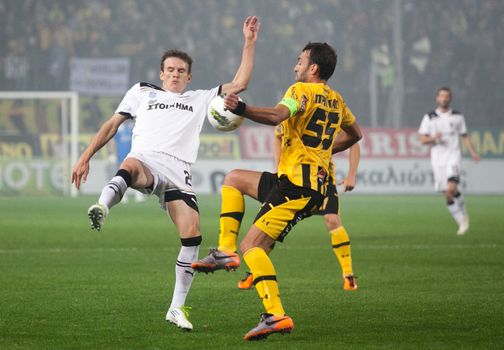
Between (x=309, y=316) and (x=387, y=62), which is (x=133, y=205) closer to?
(x=387, y=62)

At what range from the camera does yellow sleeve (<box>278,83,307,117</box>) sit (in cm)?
692

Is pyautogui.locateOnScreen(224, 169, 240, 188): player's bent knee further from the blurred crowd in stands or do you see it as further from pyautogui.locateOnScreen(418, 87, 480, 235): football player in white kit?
the blurred crowd in stands

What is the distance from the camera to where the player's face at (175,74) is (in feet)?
26.6

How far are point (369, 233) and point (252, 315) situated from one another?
9.26 meters

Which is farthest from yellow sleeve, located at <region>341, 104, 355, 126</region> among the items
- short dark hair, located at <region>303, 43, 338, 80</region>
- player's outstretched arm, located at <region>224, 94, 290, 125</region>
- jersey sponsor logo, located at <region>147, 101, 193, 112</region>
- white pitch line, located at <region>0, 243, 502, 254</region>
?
white pitch line, located at <region>0, 243, 502, 254</region>

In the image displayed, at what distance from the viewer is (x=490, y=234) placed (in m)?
17.0

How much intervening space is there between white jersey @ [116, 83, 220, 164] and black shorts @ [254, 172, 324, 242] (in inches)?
38.3

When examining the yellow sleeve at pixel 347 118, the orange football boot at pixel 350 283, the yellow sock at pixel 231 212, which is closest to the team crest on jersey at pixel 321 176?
the yellow sleeve at pixel 347 118

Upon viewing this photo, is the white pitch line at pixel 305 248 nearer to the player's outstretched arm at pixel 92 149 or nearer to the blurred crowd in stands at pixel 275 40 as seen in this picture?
the player's outstretched arm at pixel 92 149

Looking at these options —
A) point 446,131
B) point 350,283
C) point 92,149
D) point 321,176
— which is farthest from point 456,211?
point 92,149

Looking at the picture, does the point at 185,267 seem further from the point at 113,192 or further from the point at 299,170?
the point at 299,170

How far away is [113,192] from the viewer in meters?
7.37

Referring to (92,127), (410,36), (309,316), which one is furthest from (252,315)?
(410,36)

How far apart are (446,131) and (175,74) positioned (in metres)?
10.5
